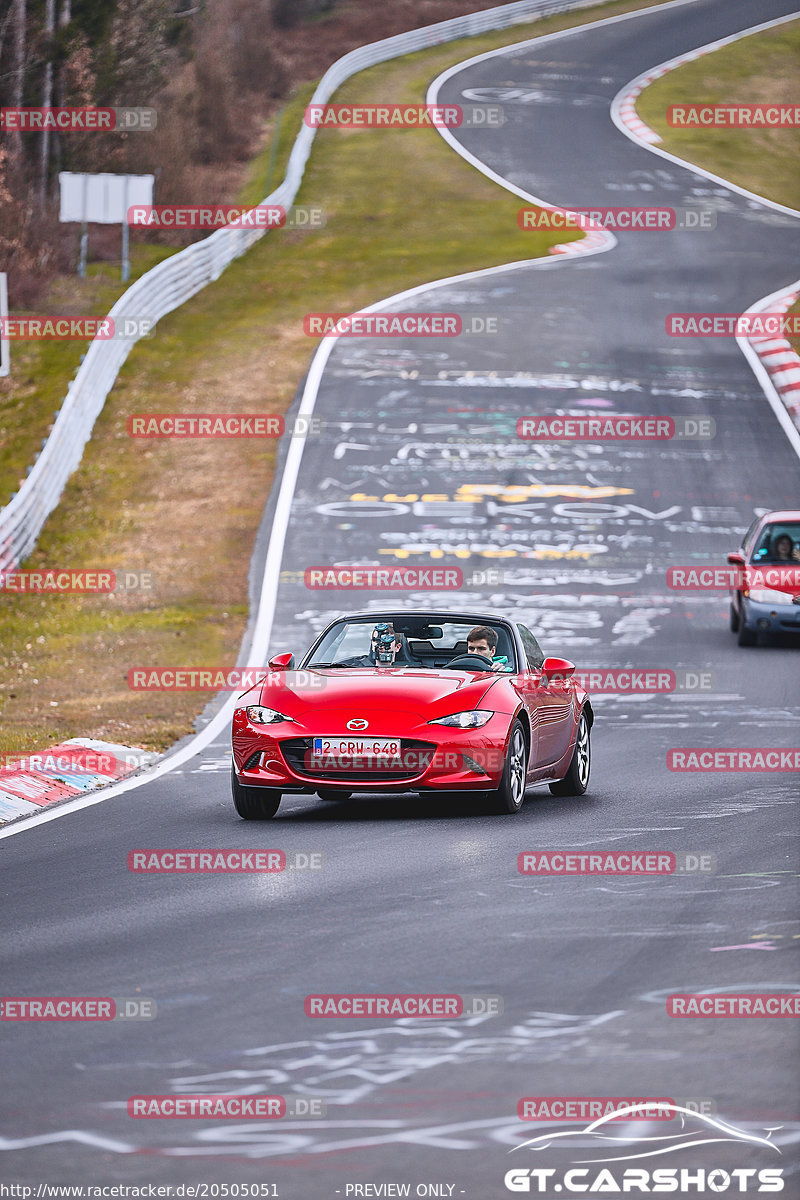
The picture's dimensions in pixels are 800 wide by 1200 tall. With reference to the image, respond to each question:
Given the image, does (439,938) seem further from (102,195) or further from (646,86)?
(646,86)

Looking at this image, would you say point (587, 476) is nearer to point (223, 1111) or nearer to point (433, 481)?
point (433, 481)

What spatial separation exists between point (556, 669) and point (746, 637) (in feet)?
30.2

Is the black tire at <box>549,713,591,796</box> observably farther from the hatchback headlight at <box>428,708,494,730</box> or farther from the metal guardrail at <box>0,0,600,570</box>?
the metal guardrail at <box>0,0,600,570</box>

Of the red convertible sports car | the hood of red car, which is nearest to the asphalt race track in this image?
the red convertible sports car

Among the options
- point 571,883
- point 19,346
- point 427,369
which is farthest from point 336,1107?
point 19,346

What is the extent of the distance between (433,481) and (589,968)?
22336mm

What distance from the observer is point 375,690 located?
37.0ft

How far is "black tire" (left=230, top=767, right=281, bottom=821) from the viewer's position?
11.2 metres
